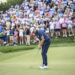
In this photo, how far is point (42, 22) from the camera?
2022 cm

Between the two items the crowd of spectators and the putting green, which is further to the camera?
the crowd of spectators

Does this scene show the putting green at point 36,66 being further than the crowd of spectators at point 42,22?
No

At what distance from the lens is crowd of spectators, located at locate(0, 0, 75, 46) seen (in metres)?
19.6

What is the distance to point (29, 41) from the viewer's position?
20094 millimetres

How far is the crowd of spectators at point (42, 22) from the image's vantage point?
19641 mm

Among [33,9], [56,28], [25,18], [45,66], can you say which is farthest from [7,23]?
[45,66]

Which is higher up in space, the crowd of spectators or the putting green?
the crowd of spectators

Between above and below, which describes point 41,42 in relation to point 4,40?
above

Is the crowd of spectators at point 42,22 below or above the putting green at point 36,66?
above

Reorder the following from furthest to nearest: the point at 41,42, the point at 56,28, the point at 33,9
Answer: the point at 33,9 → the point at 56,28 → the point at 41,42

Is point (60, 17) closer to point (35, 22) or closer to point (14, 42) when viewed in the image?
point (35, 22)

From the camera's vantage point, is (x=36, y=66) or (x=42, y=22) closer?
(x=36, y=66)

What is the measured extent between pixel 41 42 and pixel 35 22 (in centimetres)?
1183

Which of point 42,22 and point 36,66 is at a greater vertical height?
point 42,22
